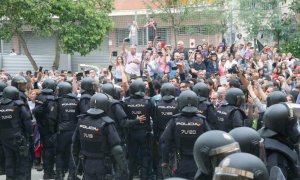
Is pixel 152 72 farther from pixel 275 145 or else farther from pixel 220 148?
pixel 220 148

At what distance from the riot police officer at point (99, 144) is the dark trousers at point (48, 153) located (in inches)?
138

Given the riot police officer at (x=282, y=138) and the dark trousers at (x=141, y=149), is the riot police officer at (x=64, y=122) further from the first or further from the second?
the riot police officer at (x=282, y=138)

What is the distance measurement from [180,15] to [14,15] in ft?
21.9

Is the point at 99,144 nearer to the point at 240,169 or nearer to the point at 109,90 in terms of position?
the point at 109,90

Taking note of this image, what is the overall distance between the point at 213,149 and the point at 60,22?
22.5 meters

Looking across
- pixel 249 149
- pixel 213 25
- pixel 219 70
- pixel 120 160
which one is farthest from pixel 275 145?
pixel 213 25

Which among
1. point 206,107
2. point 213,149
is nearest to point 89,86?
point 206,107

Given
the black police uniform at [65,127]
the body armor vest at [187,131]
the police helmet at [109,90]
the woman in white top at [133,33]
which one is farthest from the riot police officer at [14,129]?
the woman in white top at [133,33]

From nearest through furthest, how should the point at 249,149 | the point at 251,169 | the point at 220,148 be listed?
1. the point at 251,169
2. the point at 220,148
3. the point at 249,149

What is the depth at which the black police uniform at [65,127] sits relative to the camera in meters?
11.9

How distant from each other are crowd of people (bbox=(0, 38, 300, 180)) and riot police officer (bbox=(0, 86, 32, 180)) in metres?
0.02

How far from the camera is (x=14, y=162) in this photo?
1213 centimetres

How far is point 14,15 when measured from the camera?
25.7m

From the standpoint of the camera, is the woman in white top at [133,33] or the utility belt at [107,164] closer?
the utility belt at [107,164]
